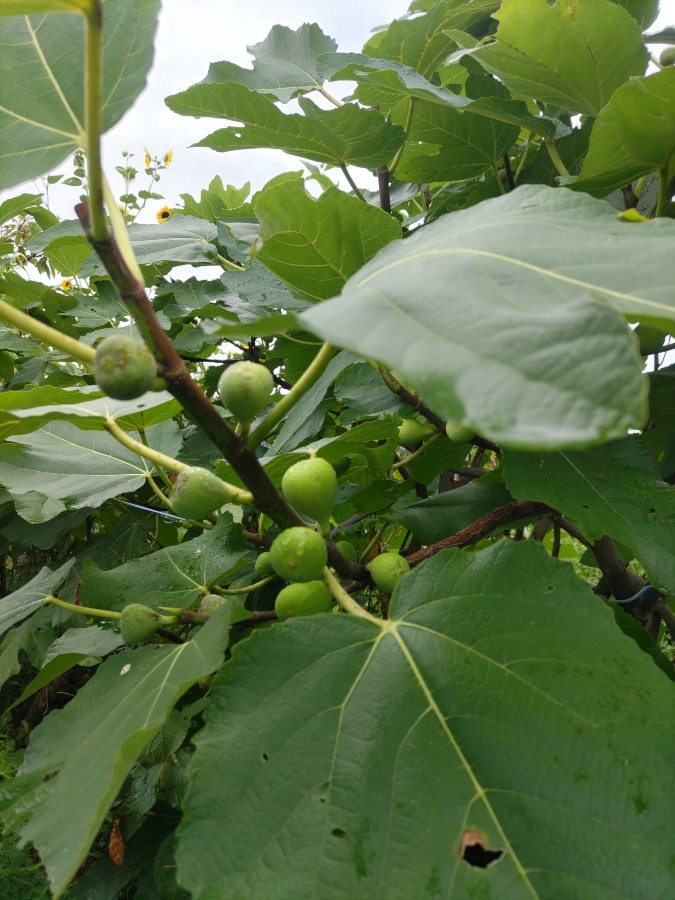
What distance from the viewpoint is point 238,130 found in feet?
4.81

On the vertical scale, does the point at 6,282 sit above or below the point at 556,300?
below

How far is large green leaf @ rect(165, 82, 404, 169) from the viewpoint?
134cm

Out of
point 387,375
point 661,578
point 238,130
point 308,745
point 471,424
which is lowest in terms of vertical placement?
point 661,578

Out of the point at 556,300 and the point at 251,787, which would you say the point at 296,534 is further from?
the point at 556,300

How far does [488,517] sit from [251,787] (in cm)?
66

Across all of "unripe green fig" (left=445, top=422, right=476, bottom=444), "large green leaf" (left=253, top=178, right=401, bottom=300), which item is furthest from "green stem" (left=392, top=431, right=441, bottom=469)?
"large green leaf" (left=253, top=178, right=401, bottom=300)

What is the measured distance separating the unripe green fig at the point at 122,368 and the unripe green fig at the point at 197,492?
→ 0.76 ft

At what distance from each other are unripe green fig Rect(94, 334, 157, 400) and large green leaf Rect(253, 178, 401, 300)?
414 mm

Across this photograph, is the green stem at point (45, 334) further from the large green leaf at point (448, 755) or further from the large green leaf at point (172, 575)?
the large green leaf at point (172, 575)

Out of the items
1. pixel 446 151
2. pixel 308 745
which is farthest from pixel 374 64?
pixel 308 745

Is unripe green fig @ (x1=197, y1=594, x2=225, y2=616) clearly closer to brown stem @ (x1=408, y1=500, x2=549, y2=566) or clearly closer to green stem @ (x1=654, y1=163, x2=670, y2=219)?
brown stem @ (x1=408, y1=500, x2=549, y2=566)

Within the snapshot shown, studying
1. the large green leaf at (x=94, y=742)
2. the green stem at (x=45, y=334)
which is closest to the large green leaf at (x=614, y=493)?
the large green leaf at (x=94, y=742)

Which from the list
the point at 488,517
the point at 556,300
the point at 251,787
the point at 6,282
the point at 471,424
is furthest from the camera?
the point at 6,282

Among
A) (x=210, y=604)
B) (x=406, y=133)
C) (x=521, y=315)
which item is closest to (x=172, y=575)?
(x=210, y=604)
